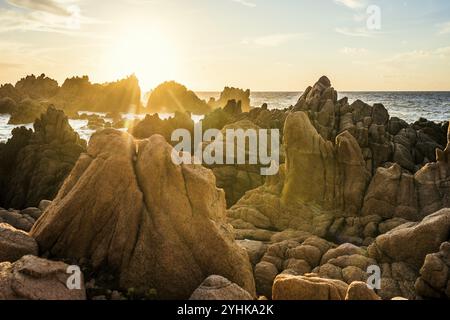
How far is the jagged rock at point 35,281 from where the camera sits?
12.9 meters

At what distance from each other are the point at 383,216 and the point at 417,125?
4174cm

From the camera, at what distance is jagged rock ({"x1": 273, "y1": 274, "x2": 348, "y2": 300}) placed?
1579cm

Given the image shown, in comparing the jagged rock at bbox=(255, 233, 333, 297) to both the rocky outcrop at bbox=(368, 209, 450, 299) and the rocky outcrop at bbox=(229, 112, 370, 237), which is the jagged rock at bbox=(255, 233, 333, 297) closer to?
the rocky outcrop at bbox=(368, 209, 450, 299)

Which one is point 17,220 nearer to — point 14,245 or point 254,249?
point 14,245

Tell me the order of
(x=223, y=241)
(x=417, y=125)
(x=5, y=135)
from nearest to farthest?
(x=223, y=241) < (x=417, y=125) < (x=5, y=135)

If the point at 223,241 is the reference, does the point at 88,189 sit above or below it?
above

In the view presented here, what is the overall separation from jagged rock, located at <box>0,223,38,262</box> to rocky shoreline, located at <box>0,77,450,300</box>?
53 millimetres

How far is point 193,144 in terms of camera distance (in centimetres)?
8106

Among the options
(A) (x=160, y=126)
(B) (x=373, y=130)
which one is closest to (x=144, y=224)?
(B) (x=373, y=130)

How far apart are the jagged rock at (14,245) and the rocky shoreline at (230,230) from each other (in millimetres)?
53

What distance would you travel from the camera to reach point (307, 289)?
1598cm

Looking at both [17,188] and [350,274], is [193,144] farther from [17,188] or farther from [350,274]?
[350,274]
